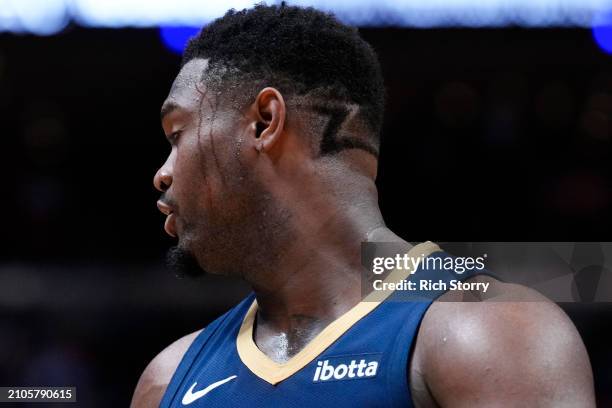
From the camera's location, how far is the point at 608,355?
4816 mm

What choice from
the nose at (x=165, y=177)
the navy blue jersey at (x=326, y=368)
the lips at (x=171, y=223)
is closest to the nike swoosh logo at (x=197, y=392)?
the navy blue jersey at (x=326, y=368)

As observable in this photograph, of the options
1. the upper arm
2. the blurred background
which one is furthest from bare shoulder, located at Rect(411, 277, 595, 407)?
the blurred background

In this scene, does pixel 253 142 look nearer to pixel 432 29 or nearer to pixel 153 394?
pixel 153 394

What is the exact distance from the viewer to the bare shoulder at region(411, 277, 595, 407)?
168 centimetres

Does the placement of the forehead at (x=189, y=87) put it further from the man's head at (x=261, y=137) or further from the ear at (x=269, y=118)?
the ear at (x=269, y=118)

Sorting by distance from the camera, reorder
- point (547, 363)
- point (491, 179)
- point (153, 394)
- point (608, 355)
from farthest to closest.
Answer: point (491, 179) < point (608, 355) < point (153, 394) < point (547, 363)

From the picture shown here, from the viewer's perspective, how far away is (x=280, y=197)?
218 centimetres

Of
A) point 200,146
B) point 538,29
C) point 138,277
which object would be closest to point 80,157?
point 138,277

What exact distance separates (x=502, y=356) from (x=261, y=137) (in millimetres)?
783

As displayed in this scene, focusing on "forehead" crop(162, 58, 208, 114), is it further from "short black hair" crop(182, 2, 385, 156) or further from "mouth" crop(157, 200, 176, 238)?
"mouth" crop(157, 200, 176, 238)

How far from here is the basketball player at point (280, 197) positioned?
2.07 metres

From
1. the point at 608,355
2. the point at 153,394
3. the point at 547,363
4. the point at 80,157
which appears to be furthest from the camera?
the point at 80,157

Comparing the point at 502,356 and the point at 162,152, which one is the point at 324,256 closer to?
the point at 502,356

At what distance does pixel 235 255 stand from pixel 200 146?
10.6 inches
